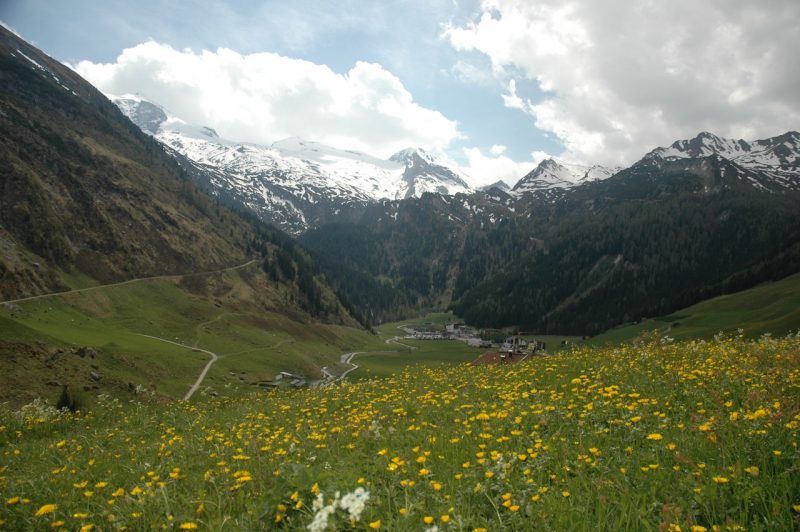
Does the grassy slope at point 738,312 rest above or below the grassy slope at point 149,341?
above

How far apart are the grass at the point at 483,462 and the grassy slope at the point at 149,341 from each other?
14029 millimetres

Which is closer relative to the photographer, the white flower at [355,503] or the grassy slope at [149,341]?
the white flower at [355,503]

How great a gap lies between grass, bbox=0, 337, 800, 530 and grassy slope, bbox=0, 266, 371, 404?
14.0 meters

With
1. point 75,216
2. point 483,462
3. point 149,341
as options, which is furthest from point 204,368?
point 483,462

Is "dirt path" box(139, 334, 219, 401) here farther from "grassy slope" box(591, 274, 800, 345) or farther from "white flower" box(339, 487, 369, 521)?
"grassy slope" box(591, 274, 800, 345)

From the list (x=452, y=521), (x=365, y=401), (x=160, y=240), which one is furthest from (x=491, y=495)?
(x=160, y=240)

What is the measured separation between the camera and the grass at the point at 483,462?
19.8 ft

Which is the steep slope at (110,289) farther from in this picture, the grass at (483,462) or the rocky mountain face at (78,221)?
the grass at (483,462)

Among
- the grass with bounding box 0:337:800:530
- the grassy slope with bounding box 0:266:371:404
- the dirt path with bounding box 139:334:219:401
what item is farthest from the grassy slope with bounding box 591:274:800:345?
the grass with bounding box 0:337:800:530

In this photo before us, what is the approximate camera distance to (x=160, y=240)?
6501 inches

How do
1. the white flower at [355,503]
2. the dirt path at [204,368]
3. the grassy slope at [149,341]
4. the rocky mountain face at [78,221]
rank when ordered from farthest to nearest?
the rocky mountain face at [78,221], the dirt path at [204,368], the grassy slope at [149,341], the white flower at [355,503]

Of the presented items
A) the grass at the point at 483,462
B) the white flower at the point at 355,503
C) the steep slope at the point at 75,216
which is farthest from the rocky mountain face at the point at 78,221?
the white flower at the point at 355,503

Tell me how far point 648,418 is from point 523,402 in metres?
3.22

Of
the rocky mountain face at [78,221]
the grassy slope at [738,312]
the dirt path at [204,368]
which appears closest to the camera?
the dirt path at [204,368]
